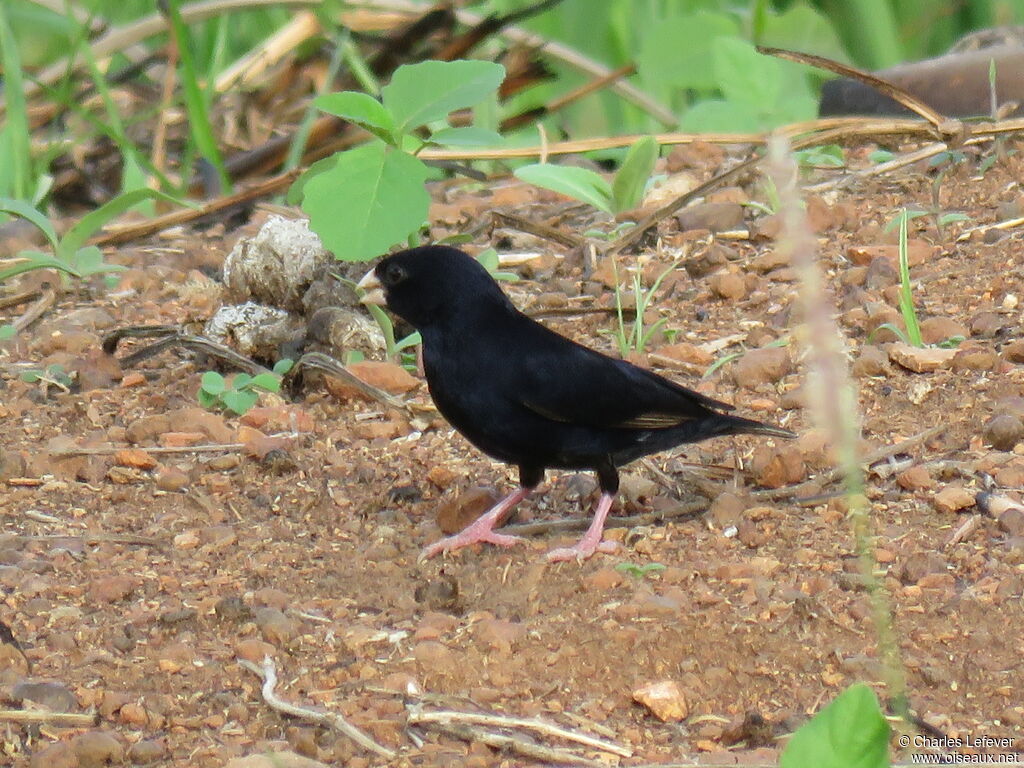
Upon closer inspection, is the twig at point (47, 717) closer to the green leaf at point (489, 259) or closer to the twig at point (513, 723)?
the twig at point (513, 723)

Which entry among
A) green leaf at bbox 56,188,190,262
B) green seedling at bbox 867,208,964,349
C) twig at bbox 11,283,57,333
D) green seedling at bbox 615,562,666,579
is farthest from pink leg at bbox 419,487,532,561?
twig at bbox 11,283,57,333

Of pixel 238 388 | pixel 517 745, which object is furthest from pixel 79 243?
pixel 517 745

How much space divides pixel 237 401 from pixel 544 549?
108 cm

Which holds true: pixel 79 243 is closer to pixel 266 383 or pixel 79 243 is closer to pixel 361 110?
pixel 266 383

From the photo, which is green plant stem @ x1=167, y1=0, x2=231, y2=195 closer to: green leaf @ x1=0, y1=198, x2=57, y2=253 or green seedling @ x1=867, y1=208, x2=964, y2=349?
green leaf @ x1=0, y1=198, x2=57, y2=253

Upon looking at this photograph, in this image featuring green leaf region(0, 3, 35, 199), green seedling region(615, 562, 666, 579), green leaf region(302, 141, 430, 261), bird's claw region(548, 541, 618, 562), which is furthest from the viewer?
green leaf region(0, 3, 35, 199)

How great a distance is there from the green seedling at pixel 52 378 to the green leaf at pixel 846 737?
2.88 metres

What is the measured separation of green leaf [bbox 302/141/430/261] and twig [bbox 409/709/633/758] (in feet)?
4.70

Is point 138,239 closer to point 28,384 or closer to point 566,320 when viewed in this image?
point 28,384

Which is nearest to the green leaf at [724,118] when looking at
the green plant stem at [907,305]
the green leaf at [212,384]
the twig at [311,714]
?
the green plant stem at [907,305]

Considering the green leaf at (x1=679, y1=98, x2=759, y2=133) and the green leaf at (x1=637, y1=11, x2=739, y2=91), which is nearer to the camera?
the green leaf at (x1=679, y1=98, x2=759, y2=133)

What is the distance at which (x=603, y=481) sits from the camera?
3445 mm

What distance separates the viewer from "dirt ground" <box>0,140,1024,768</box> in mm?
2396

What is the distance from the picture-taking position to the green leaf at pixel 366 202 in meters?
3.53
